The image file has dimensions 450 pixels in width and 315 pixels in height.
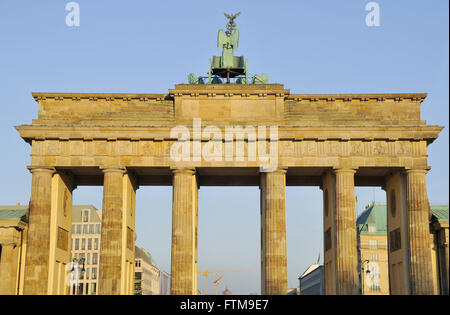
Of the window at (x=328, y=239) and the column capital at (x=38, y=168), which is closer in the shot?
the column capital at (x=38, y=168)

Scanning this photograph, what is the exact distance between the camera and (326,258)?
49500 mm

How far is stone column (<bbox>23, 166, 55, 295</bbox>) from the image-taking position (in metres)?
43.8

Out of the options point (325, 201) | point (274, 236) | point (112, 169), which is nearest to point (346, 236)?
point (274, 236)

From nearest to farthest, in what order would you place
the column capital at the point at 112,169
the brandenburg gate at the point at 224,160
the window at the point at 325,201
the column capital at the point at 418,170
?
the brandenburg gate at the point at 224,160
the column capital at the point at 418,170
the column capital at the point at 112,169
the window at the point at 325,201

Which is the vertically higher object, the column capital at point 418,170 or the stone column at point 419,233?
the column capital at point 418,170

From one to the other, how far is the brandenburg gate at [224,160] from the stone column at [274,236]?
0.07 metres

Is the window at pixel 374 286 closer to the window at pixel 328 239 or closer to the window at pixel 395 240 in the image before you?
the window at pixel 395 240

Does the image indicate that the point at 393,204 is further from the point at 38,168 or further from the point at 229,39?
the point at 38,168

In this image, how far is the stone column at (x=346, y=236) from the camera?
4403 cm

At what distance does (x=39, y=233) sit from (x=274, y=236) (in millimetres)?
16391

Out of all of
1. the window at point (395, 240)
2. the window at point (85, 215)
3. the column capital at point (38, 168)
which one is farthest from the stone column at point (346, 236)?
the window at point (85, 215)

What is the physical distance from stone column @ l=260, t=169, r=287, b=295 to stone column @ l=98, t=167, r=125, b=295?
10.2 m
